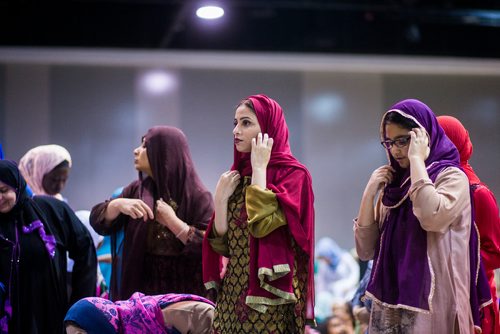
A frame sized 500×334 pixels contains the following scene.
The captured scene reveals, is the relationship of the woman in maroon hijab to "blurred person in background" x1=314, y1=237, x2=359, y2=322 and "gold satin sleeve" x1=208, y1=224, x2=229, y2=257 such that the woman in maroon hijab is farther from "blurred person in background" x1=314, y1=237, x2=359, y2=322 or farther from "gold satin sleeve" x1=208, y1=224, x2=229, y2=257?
"blurred person in background" x1=314, y1=237, x2=359, y2=322

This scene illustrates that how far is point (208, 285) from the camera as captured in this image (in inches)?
128

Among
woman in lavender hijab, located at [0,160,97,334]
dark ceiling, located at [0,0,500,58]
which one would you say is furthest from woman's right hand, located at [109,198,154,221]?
dark ceiling, located at [0,0,500,58]

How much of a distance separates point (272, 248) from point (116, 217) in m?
1.15

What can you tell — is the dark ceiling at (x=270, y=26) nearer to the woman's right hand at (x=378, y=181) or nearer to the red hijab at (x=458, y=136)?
the red hijab at (x=458, y=136)

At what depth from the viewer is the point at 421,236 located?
294cm

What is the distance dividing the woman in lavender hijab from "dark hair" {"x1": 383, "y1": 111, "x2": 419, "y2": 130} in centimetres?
179

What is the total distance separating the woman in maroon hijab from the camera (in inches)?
149

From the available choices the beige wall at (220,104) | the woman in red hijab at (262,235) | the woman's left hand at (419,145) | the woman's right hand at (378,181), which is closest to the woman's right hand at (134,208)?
the woman in red hijab at (262,235)

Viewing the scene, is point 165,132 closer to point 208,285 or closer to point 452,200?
point 208,285

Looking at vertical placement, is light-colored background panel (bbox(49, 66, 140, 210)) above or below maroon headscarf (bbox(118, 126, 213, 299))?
above

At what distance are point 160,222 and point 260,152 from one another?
94cm

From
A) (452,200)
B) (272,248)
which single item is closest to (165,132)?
(272,248)

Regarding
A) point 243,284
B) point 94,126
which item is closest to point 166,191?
point 243,284

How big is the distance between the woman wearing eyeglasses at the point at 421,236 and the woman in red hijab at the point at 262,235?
0.90 ft
